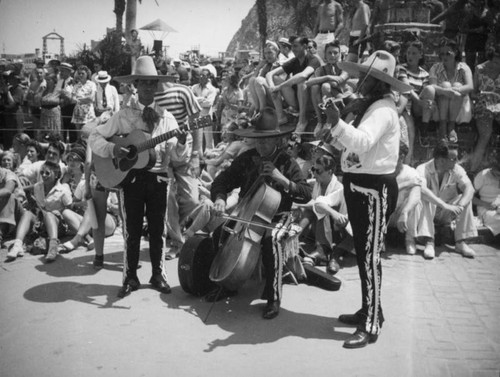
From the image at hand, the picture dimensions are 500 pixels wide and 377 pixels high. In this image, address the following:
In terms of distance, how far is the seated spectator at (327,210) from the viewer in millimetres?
5934

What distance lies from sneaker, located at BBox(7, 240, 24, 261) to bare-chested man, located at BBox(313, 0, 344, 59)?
574cm

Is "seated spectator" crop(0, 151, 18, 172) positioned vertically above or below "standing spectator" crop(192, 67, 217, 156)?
below

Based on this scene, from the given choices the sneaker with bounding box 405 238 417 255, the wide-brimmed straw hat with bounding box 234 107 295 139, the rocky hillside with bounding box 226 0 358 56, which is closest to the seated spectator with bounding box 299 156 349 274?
the sneaker with bounding box 405 238 417 255

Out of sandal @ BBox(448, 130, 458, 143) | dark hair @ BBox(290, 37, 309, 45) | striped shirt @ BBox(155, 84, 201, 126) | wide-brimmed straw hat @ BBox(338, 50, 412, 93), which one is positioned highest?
dark hair @ BBox(290, 37, 309, 45)

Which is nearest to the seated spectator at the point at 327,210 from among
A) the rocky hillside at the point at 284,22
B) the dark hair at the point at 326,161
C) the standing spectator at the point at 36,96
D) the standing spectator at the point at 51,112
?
the dark hair at the point at 326,161

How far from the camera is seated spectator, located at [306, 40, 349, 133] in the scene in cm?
775

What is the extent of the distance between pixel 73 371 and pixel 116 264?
2.37 m

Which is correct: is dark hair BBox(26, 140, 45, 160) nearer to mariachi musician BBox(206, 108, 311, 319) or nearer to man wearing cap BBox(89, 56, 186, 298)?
man wearing cap BBox(89, 56, 186, 298)

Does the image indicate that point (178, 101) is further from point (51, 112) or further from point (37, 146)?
point (51, 112)

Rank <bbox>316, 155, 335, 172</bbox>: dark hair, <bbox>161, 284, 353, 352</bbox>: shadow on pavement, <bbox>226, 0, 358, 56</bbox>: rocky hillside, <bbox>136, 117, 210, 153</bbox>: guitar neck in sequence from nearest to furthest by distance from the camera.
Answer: <bbox>161, 284, 353, 352</bbox>: shadow on pavement < <bbox>136, 117, 210, 153</bbox>: guitar neck < <bbox>316, 155, 335, 172</bbox>: dark hair < <bbox>226, 0, 358, 56</bbox>: rocky hillside

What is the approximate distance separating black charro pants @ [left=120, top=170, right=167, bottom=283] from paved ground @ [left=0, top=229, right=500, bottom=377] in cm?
34

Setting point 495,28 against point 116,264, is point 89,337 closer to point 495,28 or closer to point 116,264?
point 116,264

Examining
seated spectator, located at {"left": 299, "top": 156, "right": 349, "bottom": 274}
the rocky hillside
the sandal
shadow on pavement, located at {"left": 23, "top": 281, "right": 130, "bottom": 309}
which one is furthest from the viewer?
the rocky hillside

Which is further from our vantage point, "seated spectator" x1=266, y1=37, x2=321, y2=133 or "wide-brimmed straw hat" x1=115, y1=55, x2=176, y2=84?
"seated spectator" x1=266, y1=37, x2=321, y2=133
